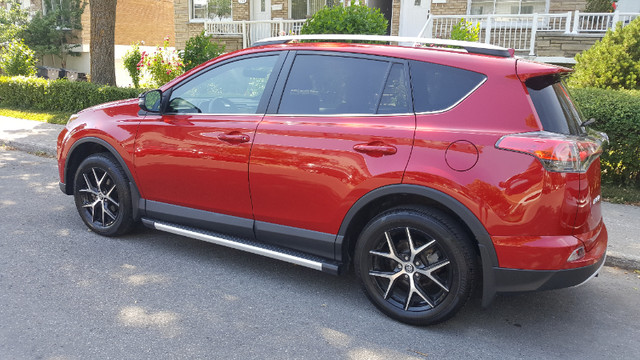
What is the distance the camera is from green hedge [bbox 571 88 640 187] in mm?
6590

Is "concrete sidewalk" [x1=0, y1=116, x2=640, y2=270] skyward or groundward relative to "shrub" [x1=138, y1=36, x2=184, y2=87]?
groundward

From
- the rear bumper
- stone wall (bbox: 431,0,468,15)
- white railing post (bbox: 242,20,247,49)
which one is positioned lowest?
the rear bumper

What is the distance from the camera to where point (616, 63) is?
8.60 meters

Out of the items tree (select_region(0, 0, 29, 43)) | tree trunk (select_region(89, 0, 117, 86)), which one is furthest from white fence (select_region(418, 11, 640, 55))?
tree (select_region(0, 0, 29, 43))

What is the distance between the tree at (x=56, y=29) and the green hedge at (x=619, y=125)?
23.5m

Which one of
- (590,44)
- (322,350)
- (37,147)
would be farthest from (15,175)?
(590,44)

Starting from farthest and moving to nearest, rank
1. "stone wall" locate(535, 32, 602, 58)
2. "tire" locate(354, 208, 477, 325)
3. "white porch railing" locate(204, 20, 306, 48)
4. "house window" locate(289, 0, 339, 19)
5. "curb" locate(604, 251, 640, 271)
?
"house window" locate(289, 0, 339, 19), "white porch railing" locate(204, 20, 306, 48), "stone wall" locate(535, 32, 602, 58), "curb" locate(604, 251, 640, 271), "tire" locate(354, 208, 477, 325)

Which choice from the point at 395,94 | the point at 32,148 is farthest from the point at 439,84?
the point at 32,148

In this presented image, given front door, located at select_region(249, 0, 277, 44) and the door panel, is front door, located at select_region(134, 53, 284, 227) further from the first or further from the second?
front door, located at select_region(249, 0, 277, 44)

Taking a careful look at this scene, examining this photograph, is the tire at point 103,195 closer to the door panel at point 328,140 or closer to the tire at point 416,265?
the door panel at point 328,140

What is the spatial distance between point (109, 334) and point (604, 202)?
5940 millimetres

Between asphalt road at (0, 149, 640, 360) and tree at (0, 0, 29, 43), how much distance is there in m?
22.9

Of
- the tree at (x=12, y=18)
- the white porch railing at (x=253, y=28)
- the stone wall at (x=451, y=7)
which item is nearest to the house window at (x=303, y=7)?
the white porch railing at (x=253, y=28)

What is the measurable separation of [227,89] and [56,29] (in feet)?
79.2
